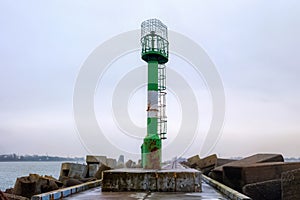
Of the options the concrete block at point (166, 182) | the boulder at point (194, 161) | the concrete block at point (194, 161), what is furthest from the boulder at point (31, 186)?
the concrete block at point (194, 161)

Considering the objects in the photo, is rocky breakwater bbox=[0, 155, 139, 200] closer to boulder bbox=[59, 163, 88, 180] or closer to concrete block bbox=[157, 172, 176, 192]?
boulder bbox=[59, 163, 88, 180]

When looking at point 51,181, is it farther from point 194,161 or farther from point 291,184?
point 194,161

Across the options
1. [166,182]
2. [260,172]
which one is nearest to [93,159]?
[166,182]

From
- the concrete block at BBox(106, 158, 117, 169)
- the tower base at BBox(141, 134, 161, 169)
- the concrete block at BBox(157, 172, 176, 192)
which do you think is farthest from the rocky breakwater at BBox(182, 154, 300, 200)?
the concrete block at BBox(106, 158, 117, 169)

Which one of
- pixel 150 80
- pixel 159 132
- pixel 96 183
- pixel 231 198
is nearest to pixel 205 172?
pixel 159 132

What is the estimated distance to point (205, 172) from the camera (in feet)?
59.2

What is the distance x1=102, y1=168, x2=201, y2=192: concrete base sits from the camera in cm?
909

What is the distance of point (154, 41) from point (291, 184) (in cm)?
965

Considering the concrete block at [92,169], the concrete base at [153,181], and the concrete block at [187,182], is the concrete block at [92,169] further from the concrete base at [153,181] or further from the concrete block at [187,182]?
the concrete block at [187,182]

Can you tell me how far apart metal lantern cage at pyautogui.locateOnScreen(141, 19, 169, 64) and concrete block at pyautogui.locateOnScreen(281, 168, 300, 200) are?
8837 mm

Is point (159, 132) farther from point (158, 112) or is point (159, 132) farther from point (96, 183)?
point (96, 183)

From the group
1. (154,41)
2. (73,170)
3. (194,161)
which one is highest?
(154,41)

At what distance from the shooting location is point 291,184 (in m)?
6.47

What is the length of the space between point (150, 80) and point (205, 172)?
6.45 m
